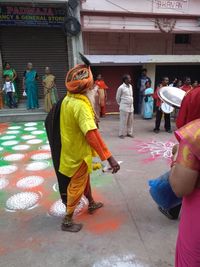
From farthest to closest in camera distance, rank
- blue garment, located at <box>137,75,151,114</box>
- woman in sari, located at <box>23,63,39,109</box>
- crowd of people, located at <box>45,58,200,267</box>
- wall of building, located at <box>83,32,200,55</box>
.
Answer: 1. wall of building, located at <box>83,32,200,55</box>
2. blue garment, located at <box>137,75,151,114</box>
3. woman in sari, located at <box>23,63,39,109</box>
4. crowd of people, located at <box>45,58,200,267</box>

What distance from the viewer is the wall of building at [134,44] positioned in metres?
10.0

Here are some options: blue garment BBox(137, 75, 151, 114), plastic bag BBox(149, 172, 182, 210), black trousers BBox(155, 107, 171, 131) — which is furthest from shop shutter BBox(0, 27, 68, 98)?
plastic bag BBox(149, 172, 182, 210)

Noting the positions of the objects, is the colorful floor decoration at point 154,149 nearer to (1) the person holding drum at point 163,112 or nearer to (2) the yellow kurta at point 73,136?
(1) the person holding drum at point 163,112

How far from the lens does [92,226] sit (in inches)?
111

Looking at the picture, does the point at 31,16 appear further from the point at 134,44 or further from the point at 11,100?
the point at 134,44

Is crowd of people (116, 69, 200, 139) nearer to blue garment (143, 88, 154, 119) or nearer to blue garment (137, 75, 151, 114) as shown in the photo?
blue garment (143, 88, 154, 119)

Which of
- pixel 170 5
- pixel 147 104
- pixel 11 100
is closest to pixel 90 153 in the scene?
pixel 147 104

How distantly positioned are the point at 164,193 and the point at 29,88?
7.55 meters

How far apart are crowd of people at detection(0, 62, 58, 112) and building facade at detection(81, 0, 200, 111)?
1.78 metres

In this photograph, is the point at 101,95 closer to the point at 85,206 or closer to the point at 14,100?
the point at 14,100

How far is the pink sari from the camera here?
43.7 inches

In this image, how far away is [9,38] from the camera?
9.84m

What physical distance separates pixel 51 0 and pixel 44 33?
1638mm

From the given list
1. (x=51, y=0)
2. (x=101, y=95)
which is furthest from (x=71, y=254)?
(x=51, y=0)
